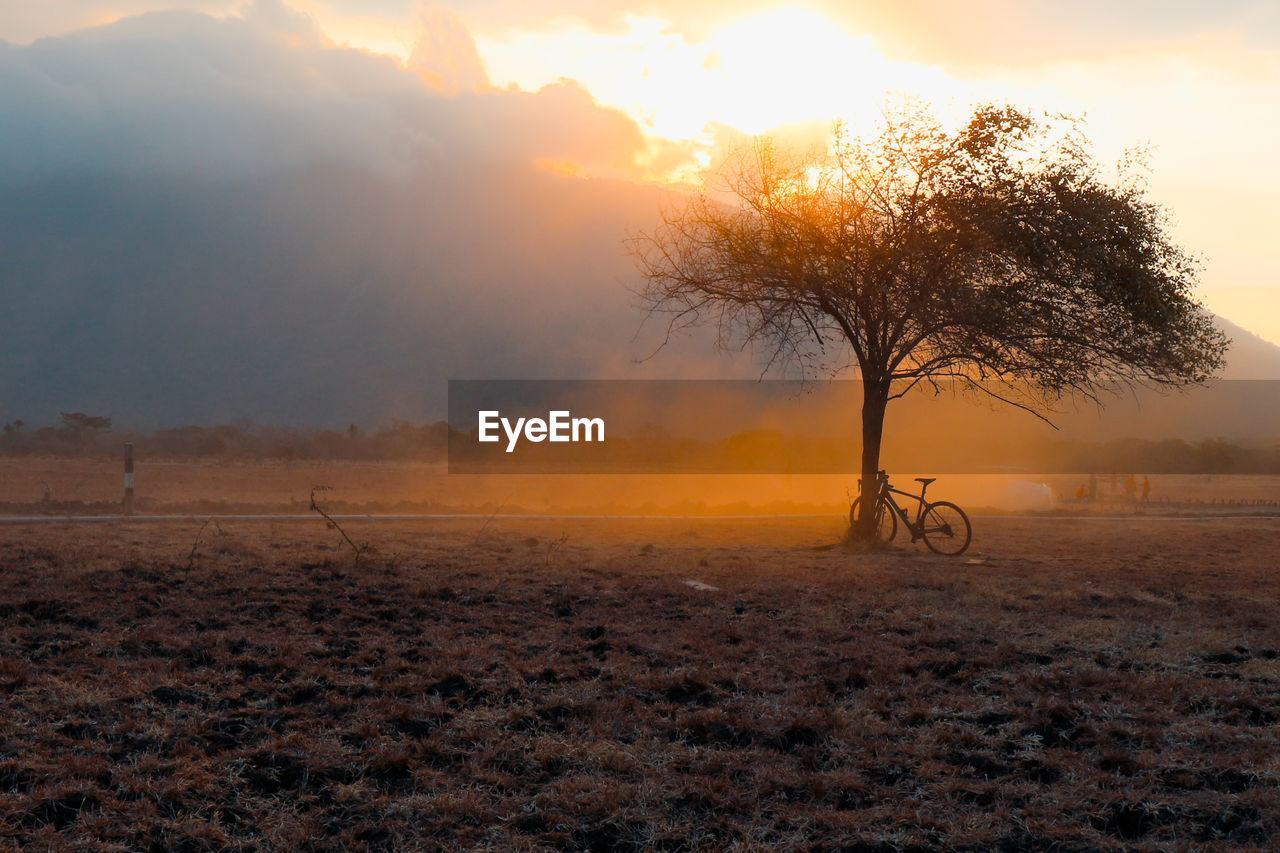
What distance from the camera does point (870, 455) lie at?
17609mm

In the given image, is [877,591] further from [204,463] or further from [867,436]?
[204,463]

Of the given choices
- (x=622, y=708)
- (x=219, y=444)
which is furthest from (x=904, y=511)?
(x=219, y=444)

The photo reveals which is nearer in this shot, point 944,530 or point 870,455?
point 944,530

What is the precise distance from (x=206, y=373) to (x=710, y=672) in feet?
460

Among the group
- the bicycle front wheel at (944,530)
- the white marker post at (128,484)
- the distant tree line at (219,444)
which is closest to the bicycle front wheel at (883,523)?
the bicycle front wheel at (944,530)

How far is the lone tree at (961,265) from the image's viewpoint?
1515 centimetres

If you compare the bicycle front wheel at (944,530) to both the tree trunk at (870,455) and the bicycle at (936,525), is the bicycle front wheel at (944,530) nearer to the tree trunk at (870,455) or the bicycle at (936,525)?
the bicycle at (936,525)

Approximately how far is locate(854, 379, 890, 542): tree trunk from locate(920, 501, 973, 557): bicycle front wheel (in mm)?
1009

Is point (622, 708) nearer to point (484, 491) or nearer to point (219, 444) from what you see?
point (484, 491)

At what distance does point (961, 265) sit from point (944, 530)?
14.6ft

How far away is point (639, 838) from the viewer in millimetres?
5051

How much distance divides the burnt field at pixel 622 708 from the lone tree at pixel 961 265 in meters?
3.86

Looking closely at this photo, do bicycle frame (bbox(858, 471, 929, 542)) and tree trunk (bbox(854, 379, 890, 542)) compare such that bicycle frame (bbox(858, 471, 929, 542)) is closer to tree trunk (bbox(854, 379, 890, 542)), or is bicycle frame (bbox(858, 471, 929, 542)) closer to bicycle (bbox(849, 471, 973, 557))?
bicycle (bbox(849, 471, 973, 557))

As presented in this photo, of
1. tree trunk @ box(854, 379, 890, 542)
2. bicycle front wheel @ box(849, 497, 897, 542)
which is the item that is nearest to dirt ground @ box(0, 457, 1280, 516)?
bicycle front wheel @ box(849, 497, 897, 542)
